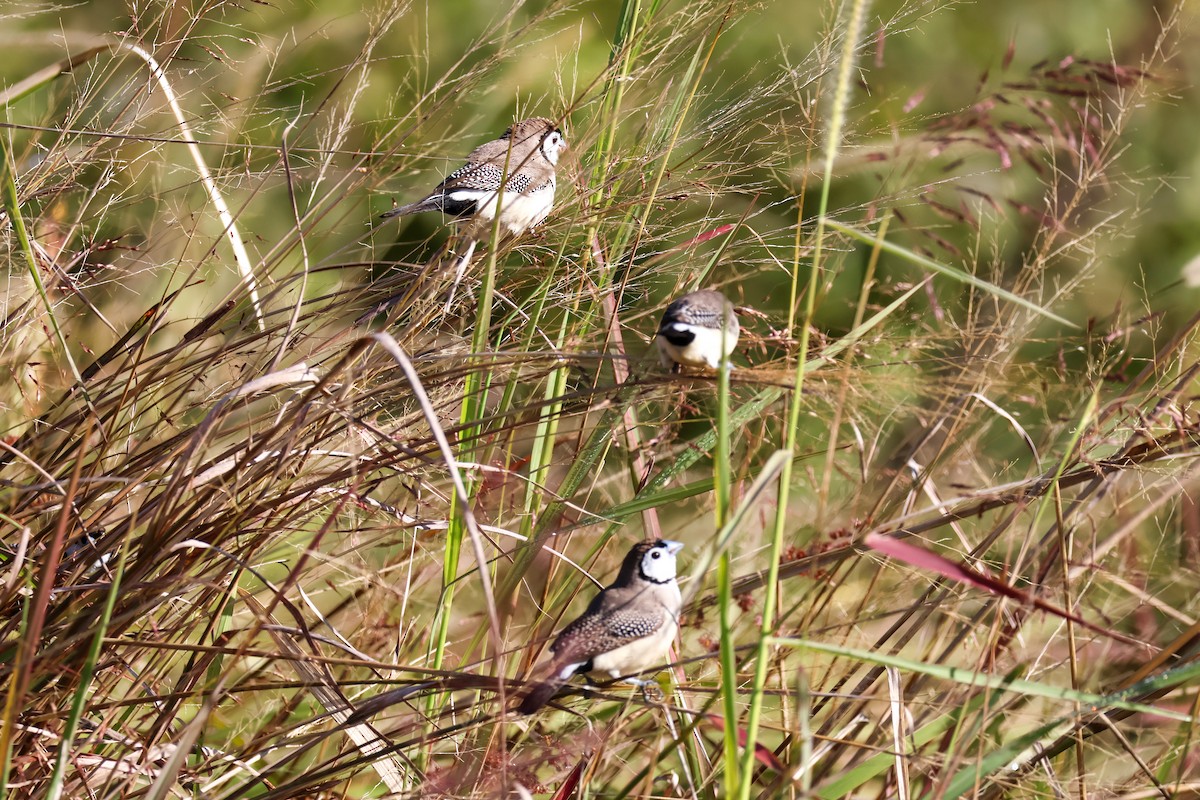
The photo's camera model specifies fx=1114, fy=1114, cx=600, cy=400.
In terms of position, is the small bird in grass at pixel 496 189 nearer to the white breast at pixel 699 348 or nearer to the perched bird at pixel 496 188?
the perched bird at pixel 496 188

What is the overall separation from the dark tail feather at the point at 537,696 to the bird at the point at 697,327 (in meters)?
0.69

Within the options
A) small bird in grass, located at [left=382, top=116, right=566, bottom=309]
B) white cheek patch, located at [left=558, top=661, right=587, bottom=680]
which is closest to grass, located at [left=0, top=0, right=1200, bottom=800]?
white cheek patch, located at [left=558, top=661, right=587, bottom=680]

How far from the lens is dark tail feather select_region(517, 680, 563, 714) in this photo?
1.64m

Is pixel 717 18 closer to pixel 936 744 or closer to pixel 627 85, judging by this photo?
pixel 627 85

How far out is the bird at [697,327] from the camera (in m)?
2.05

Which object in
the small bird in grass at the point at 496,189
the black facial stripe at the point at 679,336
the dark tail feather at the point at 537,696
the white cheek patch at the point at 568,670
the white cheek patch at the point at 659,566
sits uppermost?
the black facial stripe at the point at 679,336

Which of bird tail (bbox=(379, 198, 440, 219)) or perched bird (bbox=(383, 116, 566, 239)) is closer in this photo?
bird tail (bbox=(379, 198, 440, 219))

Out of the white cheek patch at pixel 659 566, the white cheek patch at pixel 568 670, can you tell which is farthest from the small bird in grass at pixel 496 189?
the white cheek patch at pixel 568 670

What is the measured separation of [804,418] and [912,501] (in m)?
1.02

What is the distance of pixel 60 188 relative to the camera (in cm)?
207

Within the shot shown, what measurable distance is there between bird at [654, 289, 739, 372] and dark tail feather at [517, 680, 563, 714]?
69 centimetres

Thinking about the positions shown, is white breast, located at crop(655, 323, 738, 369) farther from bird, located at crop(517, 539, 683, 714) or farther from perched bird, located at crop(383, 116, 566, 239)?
perched bird, located at crop(383, 116, 566, 239)

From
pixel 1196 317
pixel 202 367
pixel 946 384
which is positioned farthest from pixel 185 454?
pixel 1196 317

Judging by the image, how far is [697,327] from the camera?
2.07 m
